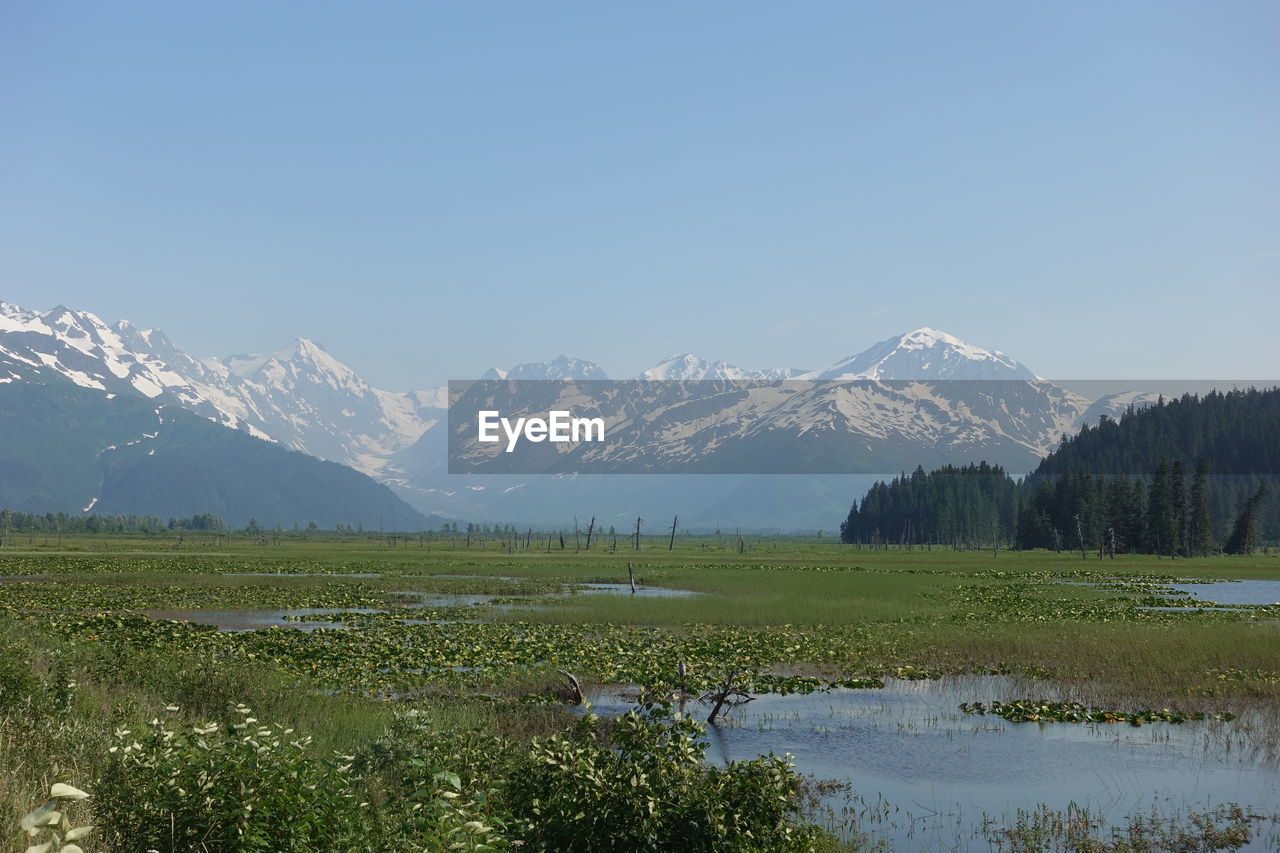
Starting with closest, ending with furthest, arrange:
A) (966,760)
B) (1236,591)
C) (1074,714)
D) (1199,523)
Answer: (966,760) → (1074,714) → (1236,591) → (1199,523)

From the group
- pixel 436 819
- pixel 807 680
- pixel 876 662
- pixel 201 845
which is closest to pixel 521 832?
pixel 436 819

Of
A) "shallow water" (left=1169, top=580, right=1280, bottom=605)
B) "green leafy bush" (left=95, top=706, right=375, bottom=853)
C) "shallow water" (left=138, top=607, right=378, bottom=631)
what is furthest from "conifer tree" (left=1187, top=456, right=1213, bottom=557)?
"green leafy bush" (left=95, top=706, right=375, bottom=853)

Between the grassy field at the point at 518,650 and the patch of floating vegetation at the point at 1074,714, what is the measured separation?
0.93 meters

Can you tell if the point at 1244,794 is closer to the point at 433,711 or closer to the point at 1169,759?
the point at 1169,759

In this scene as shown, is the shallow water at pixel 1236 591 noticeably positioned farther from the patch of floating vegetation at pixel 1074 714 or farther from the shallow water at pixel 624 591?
the patch of floating vegetation at pixel 1074 714

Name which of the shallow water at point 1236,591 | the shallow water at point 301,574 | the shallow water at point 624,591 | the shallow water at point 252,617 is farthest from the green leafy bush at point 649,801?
the shallow water at point 301,574

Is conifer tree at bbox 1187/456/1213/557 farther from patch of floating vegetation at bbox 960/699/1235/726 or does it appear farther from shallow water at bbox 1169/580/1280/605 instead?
patch of floating vegetation at bbox 960/699/1235/726

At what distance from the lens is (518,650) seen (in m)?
35.7

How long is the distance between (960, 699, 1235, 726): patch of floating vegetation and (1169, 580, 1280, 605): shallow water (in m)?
Result: 38.6

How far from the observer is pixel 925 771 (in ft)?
66.8

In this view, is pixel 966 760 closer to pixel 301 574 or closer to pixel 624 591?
pixel 624 591

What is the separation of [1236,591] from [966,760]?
204ft

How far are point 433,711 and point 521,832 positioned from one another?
12.1 meters

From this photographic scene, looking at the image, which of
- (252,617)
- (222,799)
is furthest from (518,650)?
(222,799)
